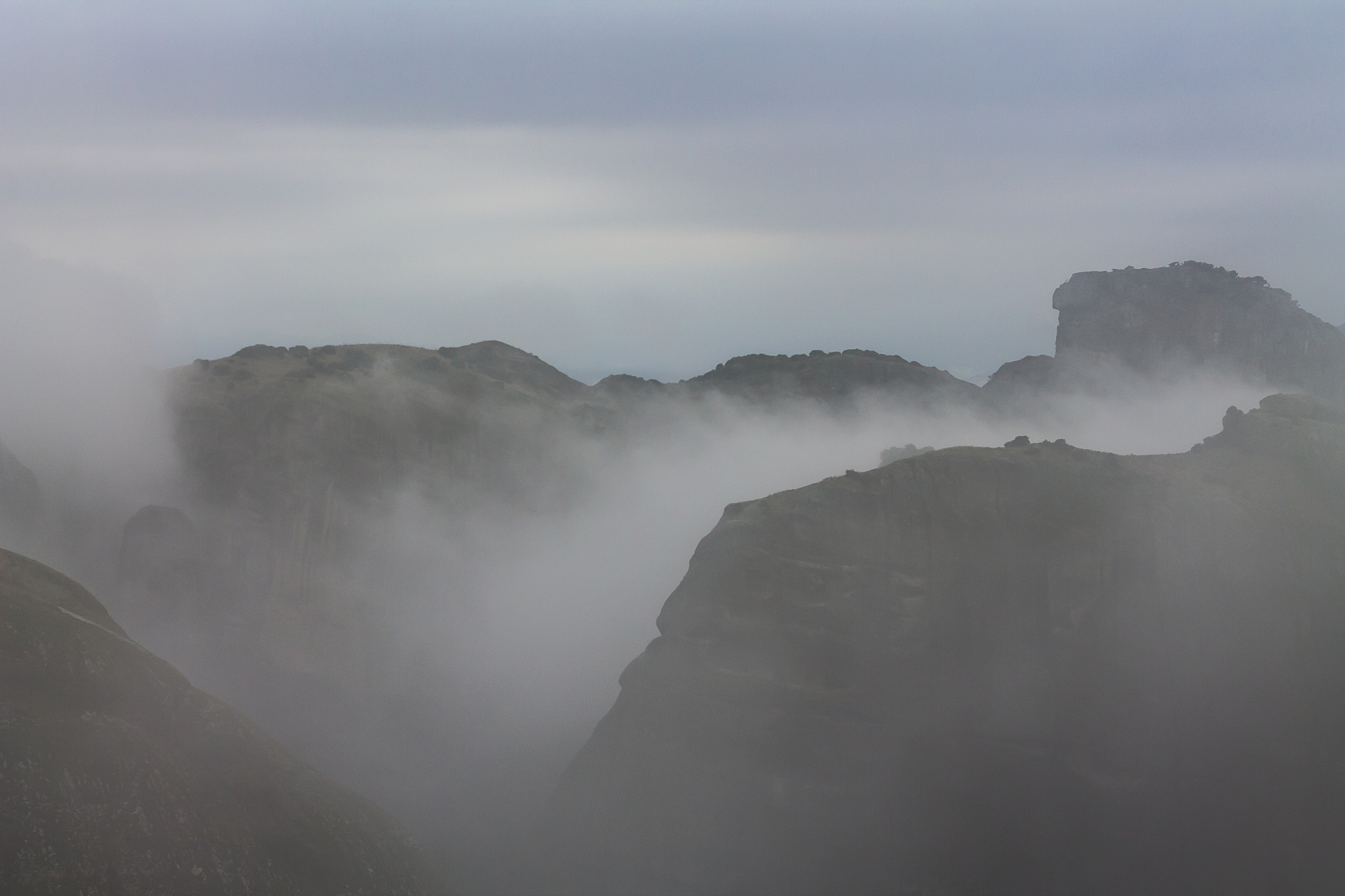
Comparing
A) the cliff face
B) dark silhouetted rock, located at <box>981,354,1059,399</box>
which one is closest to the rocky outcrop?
dark silhouetted rock, located at <box>981,354,1059,399</box>

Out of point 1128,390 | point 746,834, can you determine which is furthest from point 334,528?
point 1128,390

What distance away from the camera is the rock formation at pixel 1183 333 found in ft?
440

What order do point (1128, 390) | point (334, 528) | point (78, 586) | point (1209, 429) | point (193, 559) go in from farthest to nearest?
point (1128, 390), point (1209, 429), point (334, 528), point (193, 559), point (78, 586)

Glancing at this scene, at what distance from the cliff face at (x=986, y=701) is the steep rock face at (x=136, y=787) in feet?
42.7

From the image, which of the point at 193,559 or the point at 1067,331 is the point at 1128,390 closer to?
the point at 1067,331

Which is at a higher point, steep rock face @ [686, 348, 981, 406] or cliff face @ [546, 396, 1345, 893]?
steep rock face @ [686, 348, 981, 406]

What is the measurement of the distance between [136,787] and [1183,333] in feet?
454

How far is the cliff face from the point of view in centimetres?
5056

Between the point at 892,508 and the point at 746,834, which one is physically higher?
the point at 892,508

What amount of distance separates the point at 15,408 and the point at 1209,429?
122091mm

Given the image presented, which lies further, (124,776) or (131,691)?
(131,691)

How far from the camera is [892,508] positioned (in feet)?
175

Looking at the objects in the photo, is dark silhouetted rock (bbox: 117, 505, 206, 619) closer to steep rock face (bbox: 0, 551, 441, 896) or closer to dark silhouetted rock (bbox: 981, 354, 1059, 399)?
steep rock face (bbox: 0, 551, 441, 896)

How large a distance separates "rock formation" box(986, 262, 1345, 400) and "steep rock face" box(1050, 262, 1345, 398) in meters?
0.11
